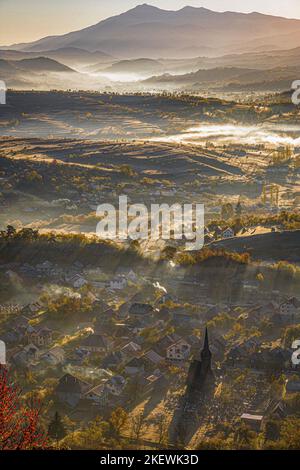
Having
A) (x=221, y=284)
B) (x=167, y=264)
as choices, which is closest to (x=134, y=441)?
(x=221, y=284)

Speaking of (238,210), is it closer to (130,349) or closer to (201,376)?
(130,349)

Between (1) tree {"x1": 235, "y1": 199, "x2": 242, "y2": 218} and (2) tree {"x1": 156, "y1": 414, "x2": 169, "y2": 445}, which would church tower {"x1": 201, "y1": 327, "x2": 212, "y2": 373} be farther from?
(1) tree {"x1": 235, "y1": 199, "x2": 242, "y2": 218}

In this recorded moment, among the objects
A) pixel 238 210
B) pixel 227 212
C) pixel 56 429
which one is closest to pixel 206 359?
pixel 56 429

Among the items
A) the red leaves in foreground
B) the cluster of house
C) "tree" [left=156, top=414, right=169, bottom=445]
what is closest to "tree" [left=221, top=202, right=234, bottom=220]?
the cluster of house

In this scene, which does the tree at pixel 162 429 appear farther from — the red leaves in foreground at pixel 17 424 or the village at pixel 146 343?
the red leaves in foreground at pixel 17 424

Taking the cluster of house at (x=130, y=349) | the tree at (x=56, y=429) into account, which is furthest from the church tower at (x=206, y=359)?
the tree at (x=56, y=429)
